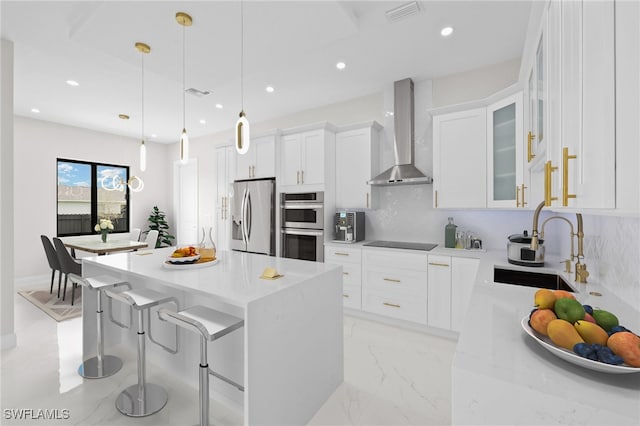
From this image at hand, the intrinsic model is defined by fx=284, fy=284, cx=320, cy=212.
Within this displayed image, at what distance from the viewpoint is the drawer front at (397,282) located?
9.76 ft

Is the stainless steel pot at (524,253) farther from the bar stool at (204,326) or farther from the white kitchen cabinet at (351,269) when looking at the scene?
the bar stool at (204,326)

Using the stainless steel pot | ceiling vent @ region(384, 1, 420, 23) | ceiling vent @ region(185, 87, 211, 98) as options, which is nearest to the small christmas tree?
ceiling vent @ region(185, 87, 211, 98)

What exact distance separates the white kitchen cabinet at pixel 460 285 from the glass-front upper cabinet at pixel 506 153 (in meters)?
0.63

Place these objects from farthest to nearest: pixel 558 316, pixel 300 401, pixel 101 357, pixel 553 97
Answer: pixel 101 357 < pixel 300 401 < pixel 553 97 < pixel 558 316

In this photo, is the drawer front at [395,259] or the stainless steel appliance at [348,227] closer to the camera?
the drawer front at [395,259]

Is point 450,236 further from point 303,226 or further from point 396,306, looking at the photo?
point 303,226

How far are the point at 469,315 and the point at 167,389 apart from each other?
7.04 feet

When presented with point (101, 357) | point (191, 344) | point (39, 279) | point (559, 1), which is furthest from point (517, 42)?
point (39, 279)

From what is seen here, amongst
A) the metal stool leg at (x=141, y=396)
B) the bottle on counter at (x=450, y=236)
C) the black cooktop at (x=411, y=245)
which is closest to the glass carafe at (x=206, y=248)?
the metal stool leg at (x=141, y=396)

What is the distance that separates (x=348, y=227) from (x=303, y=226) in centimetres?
62

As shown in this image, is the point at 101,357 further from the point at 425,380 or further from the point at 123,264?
the point at 425,380

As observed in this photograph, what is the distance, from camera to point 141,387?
1942 millimetres

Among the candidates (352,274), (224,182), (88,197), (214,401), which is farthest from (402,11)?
(88,197)

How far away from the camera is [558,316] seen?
2.91 feet
